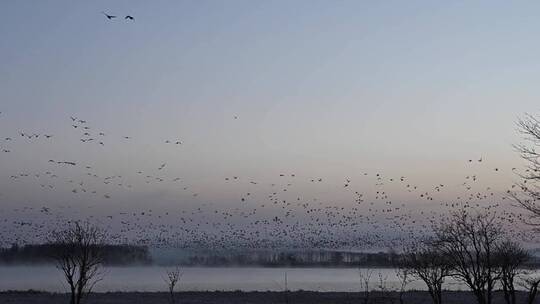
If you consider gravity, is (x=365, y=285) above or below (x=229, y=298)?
below

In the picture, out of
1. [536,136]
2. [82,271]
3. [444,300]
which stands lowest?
[444,300]

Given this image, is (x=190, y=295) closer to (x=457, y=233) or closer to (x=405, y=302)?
(x=405, y=302)

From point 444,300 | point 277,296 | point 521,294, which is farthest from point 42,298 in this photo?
point 521,294

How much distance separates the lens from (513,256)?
32062 mm

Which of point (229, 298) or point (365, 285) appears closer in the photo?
point (229, 298)

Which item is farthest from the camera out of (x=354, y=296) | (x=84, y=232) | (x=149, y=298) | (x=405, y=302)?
(x=354, y=296)

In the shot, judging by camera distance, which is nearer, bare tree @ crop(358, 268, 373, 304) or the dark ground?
bare tree @ crop(358, 268, 373, 304)

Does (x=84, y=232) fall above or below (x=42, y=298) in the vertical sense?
above

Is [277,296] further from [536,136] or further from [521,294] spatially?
[536,136]

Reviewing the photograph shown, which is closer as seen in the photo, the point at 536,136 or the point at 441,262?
the point at 536,136

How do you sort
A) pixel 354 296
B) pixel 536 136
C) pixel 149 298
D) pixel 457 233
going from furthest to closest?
pixel 354 296
pixel 149 298
pixel 457 233
pixel 536 136

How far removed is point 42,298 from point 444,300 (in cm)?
3332

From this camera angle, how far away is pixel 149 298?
5553 cm

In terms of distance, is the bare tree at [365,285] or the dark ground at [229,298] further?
the dark ground at [229,298]
